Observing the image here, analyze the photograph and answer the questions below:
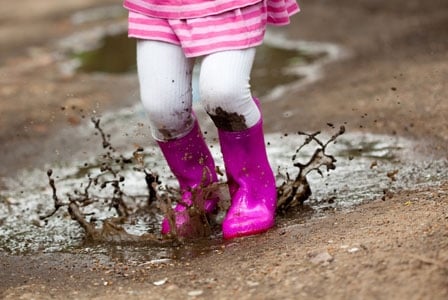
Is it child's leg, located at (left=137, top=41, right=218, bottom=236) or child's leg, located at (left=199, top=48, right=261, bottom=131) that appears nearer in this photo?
child's leg, located at (left=199, top=48, right=261, bottom=131)

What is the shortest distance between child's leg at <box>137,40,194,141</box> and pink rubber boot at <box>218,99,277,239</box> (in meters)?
0.18

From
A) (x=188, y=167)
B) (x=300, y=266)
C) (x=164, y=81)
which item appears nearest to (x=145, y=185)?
(x=188, y=167)

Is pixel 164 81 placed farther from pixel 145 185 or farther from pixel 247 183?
pixel 145 185

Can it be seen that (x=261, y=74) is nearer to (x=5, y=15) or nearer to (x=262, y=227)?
(x=262, y=227)

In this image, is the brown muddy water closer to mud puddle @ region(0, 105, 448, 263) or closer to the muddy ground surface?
mud puddle @ region(0, 105, 448, 263)

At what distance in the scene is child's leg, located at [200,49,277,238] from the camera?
9.66 ft

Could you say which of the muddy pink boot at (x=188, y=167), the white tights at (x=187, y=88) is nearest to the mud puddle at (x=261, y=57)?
the muddy pink boot at (x=188, y=167)

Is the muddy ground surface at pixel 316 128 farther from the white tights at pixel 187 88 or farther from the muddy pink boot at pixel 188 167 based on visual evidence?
the white tights at pixel 187 88

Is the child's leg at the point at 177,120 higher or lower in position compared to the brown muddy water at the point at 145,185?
higher

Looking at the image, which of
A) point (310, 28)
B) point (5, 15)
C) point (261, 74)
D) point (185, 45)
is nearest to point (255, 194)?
point (185, 45)

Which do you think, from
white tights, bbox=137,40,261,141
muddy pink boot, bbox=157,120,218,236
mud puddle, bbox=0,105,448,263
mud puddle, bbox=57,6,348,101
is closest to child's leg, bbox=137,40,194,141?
white tights, bbox=137,40,261,141

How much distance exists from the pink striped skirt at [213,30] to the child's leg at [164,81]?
0.15ft

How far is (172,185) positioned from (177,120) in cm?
85

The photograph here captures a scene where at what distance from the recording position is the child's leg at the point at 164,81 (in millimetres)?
3088
